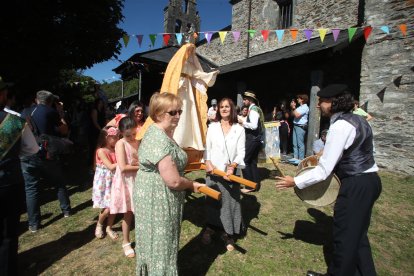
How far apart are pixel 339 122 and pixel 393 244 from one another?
8.32 feet

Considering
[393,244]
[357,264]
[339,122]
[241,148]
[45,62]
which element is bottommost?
[393,244]

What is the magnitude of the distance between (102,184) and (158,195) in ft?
6.59

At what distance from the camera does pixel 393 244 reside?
373 centimetres

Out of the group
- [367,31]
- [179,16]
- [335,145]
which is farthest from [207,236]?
[179,16]

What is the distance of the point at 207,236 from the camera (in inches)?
142

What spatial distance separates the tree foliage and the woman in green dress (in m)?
7.45

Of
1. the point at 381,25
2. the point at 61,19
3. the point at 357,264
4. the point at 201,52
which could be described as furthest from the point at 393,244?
the point at 201,52

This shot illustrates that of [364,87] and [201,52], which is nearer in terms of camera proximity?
[364,87]

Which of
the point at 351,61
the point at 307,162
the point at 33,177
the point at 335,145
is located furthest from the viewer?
the point at 351,61

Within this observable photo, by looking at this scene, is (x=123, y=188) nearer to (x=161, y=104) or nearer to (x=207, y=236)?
(x=207, y=236)

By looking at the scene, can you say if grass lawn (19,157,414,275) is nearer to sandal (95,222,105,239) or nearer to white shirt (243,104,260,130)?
sandal (95,222,105,239)

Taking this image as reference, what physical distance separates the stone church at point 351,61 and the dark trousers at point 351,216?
559 centimetres

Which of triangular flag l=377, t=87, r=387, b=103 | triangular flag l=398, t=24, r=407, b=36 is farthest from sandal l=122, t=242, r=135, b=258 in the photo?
triangular flag l=398, t=24, r=407, b=36

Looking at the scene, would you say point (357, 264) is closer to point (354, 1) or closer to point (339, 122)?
point (339, 122)
